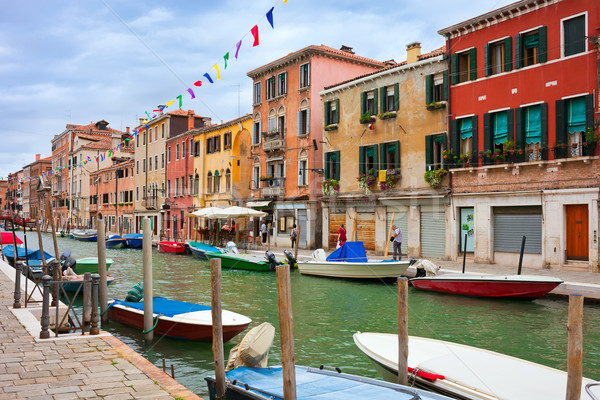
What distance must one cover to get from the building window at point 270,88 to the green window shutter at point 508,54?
17.5 m

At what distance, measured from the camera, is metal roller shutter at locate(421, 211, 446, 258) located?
22922mm

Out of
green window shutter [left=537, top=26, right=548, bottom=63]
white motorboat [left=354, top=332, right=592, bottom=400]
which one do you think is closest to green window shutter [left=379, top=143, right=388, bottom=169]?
green window shutter [left=537, top=26, right=548, bottom=63]

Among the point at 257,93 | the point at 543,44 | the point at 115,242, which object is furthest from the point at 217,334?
the point at 115,242

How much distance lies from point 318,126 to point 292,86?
3.38 m

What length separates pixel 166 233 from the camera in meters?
49.8

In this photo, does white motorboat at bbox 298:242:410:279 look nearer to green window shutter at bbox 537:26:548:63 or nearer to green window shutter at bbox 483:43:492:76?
green window shutter at bbox 483:43:492:76

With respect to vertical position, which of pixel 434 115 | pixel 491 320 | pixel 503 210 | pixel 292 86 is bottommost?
pixel 491 320

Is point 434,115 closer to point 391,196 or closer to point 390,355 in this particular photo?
point 391,196

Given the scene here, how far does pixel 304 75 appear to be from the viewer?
32.2 meters

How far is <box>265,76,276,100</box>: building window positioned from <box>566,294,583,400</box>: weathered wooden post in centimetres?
3129

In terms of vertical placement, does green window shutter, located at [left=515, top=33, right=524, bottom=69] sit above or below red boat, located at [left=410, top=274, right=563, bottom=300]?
above

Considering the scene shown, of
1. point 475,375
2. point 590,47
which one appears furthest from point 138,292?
point 590,47

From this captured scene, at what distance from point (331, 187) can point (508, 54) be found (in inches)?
466

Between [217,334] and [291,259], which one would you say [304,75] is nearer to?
[291,259]
